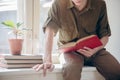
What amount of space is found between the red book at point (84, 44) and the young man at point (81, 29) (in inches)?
1.6

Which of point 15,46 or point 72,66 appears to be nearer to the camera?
point 72,66

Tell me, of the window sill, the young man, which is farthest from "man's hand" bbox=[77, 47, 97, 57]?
the window sill

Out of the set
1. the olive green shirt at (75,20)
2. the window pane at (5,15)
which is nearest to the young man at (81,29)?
the olive green shirt at (75,20)

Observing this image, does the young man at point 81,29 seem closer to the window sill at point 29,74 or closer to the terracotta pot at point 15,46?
the window sill at point 29,74

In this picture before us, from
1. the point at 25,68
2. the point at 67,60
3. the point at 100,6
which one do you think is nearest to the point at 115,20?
the point at 100,6

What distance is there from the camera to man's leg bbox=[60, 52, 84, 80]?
4.99ft

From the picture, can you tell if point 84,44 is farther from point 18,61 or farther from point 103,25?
point 18,61

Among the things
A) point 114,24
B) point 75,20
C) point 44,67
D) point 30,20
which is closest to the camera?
point 44,67

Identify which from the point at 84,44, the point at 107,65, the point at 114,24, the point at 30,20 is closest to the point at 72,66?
the point at 84,44

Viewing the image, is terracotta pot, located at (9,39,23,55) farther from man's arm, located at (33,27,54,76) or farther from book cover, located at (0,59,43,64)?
man's arm, located at (33,27,54,76)

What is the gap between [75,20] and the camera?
1.73 m

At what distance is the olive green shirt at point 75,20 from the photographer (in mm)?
1698

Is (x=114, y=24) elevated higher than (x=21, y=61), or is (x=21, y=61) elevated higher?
(x=114, y=24)

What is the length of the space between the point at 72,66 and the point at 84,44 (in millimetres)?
159
